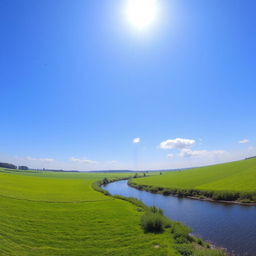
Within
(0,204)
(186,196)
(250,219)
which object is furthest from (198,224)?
(0,204)

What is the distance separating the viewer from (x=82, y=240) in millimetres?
13602

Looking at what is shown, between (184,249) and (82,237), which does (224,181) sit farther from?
(82,237)

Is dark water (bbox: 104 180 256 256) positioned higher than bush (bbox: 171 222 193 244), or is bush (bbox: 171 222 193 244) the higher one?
bush (bbox: 171 222 193 244)

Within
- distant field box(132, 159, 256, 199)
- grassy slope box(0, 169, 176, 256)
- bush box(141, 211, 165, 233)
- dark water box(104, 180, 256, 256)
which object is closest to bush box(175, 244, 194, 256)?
grassy slope box(0, 169, 176, 256)

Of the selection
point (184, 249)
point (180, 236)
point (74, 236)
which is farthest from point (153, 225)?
point (74, 236)

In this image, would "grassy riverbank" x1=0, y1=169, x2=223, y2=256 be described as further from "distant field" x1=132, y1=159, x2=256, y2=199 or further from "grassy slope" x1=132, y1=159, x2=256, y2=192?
"grassy slope" x1=132, y1=159, x2=256, y2=192

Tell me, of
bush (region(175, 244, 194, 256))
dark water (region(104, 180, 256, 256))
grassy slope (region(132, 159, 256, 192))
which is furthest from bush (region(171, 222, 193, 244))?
grassy slope (region(132, 159, 256, 192))

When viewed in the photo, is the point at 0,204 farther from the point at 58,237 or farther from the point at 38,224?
the point at 58,237

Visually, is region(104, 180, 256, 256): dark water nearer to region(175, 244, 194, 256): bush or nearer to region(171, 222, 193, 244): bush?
region(171, 222, 193, 244): bush

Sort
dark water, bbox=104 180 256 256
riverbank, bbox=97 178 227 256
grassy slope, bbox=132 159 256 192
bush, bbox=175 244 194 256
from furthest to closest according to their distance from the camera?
grassy slope, bbox=132 159 256 192 → dark water, bbox=104 180 256 256 → bush, bbox=175 244 194 256 → riverbank, bbox=97 178 227 256

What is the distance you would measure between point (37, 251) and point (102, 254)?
15.4 feet

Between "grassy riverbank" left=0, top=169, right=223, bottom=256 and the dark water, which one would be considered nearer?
"grassy riverbank" left=0, top=169, right=223, bottom=256

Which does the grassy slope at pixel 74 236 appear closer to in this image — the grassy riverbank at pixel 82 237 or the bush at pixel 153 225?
the grassy riverbank at pixel 82 237

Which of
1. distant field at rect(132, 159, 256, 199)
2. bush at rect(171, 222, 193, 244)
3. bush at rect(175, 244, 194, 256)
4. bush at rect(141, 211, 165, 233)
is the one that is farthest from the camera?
distant field at rect(132, 159, 256, 199)
